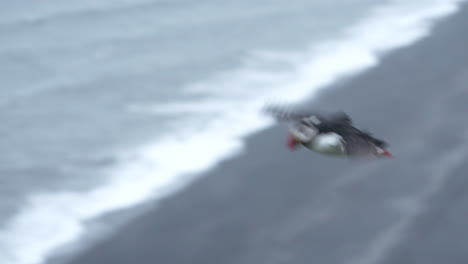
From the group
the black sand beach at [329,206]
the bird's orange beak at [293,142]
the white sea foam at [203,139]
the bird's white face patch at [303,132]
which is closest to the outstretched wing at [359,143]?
the bird's white face patch at [303,132]

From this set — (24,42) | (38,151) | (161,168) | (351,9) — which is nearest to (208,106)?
(161,168)

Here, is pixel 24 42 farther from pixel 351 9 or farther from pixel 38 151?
pixel 351 9

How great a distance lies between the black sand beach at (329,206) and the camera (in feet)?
88.5

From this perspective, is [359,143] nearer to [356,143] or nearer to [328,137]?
[356,143]

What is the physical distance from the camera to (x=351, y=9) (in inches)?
2207

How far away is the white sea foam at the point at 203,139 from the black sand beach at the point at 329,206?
1.26 metres

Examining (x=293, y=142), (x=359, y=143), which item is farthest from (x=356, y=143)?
(x=293, y=142)

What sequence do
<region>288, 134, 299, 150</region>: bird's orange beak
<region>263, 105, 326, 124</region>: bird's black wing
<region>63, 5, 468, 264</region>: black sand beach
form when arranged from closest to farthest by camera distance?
<region>288, 134, 299, 150</region>: bird's orange beak, <region>263, 105, 326, 124</region>: bird's black wing, <region>63, 5, 468, 264</region>: black sand beach

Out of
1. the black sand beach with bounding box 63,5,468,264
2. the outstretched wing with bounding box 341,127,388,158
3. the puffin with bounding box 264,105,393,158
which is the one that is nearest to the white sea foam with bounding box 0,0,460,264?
the black sand beach with bounding box 63,5,468,264

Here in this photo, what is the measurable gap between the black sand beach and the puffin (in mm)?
15233

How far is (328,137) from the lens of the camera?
8.91 meters

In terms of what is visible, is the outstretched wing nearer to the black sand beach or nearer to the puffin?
the puffin

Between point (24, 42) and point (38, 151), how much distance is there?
1470 centimetres

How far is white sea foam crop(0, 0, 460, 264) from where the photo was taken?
28.7 m
